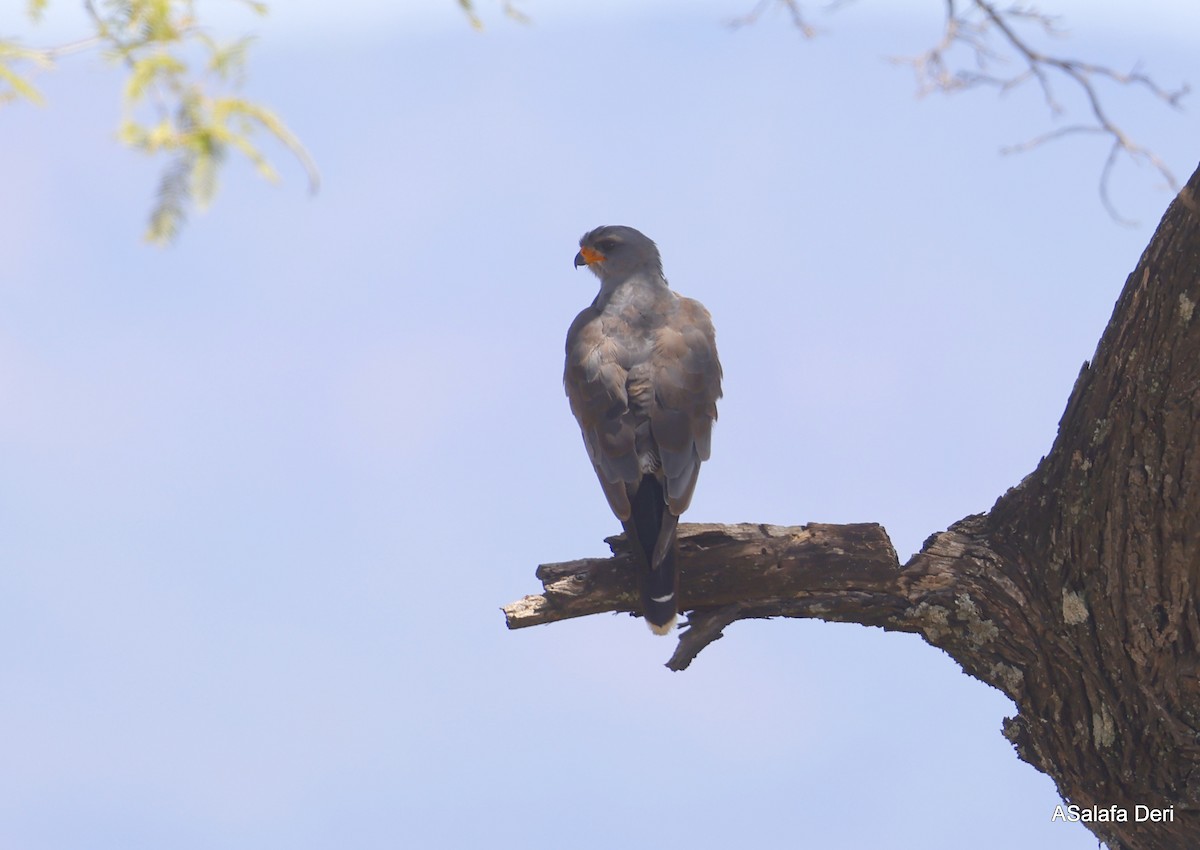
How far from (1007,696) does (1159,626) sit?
64 centimetres

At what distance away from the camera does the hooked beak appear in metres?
6.73

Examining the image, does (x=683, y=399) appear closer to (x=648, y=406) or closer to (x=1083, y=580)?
(x=648, y=406)

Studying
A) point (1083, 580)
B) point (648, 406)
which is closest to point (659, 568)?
point (648, 406)

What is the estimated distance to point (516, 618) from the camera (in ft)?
15.1

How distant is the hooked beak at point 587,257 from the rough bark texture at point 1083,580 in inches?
92.1

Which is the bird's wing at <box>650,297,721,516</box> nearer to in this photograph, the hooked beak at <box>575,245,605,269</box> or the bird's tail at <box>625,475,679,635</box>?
the bird's tail at <box>625,475,679,635</box>

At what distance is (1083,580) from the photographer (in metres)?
4.36

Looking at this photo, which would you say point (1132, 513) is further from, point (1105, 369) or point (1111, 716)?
point (1111, 716)

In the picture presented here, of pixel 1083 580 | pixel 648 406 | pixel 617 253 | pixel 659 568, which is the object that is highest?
pixel 617 253

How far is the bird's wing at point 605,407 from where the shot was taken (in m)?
5.03

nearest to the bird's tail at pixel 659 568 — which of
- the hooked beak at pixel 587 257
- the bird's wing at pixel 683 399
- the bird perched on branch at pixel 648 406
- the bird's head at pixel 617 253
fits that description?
the bird perched on branch at pixel 648 406

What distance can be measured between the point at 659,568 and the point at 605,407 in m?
0.92

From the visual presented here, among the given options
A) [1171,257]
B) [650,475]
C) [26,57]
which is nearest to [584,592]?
[650,475]

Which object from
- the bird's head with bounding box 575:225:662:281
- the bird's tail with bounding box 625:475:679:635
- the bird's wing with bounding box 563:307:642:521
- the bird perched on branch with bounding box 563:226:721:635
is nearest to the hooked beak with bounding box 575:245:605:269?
the bird's head with bounding box 575:225:662:281
